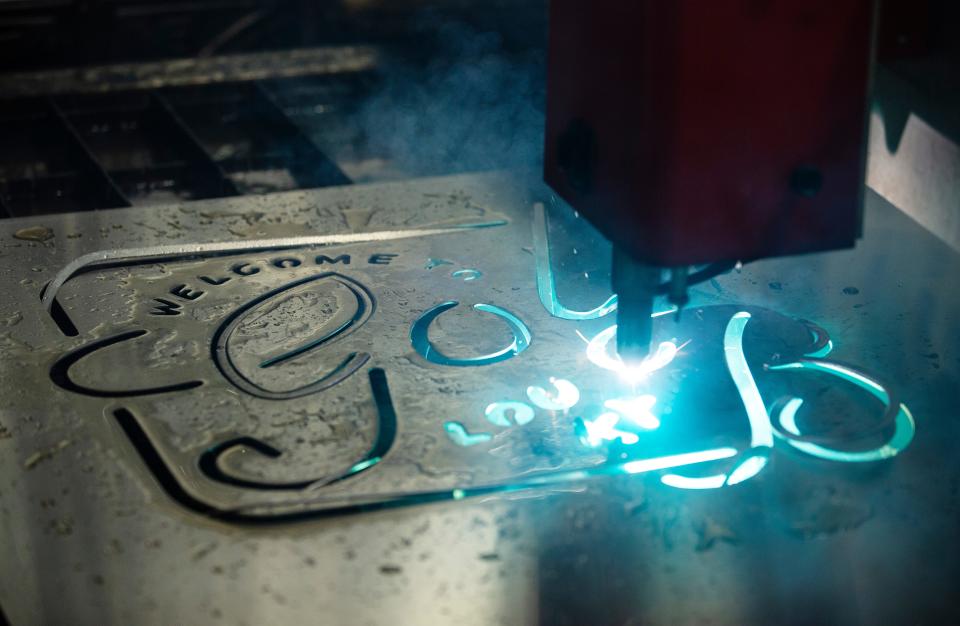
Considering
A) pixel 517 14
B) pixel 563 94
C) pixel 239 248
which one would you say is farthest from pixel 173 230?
pixel 517 14

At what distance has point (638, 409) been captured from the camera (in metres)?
1.28

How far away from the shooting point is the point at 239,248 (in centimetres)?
170

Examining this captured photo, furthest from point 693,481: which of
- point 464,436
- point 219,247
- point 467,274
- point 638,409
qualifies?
point 219,247

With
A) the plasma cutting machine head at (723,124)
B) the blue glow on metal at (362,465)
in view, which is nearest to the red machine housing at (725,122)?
the plasma cutting machine head at (723,124)

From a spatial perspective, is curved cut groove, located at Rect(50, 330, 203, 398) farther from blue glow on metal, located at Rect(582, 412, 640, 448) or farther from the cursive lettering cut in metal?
blue glow on metal, located at Rect(582, 412, 640, 448)

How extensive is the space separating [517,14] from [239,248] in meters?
1.53

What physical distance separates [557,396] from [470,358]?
0.46 ft

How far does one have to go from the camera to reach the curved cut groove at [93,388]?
52.6 inches

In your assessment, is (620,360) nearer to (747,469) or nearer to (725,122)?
(747,469)

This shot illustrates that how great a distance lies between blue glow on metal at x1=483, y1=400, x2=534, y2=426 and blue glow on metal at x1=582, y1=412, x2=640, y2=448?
69mm

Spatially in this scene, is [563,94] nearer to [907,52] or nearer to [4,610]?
[907,52]

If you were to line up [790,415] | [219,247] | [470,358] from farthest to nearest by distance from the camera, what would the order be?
[219,247], [470,358], [790,415]

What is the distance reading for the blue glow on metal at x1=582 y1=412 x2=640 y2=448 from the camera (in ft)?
4.03

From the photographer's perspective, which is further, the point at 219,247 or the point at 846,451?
the point at 219,247
